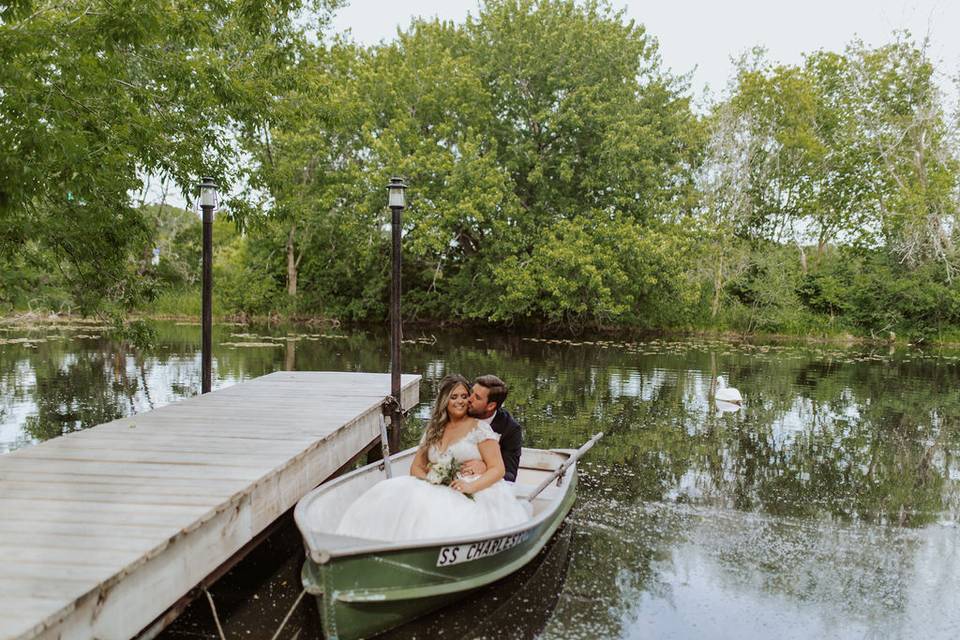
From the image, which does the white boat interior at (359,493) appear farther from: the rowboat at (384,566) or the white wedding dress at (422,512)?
the white wedding dress at (422,512)

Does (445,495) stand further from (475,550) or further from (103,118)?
(103,118)

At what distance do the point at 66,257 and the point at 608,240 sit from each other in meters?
19.8

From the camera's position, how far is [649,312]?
29734 millimetres

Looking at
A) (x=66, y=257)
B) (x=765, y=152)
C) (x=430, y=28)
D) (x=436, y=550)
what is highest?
(x=430, y=28)

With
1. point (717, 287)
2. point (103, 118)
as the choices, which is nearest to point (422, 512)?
point (103, 118)

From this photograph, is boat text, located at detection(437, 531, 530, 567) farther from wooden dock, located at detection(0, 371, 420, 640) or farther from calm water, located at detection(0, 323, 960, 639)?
wooden dock, located at detection(0, 371, 420, 640)

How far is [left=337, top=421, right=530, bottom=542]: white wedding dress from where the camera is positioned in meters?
4.49

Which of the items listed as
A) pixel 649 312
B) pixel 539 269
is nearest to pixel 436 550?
pixel 539 269

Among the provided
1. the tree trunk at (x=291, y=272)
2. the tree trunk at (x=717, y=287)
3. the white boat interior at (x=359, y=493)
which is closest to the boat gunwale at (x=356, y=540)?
the white boat interior at (x=359, y=493)

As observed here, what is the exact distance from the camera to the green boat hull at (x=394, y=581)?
3.96 meters

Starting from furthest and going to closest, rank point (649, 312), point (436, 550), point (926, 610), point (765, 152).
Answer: point (765, 152)
point (649, 312)
point (926, 610)
point (436, 550)

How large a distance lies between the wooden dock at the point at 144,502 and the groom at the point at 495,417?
57.1 inches

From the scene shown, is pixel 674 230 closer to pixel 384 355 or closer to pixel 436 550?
pixel 384 355

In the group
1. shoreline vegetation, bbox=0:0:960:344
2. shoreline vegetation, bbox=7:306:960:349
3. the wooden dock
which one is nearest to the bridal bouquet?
the wooden dock
